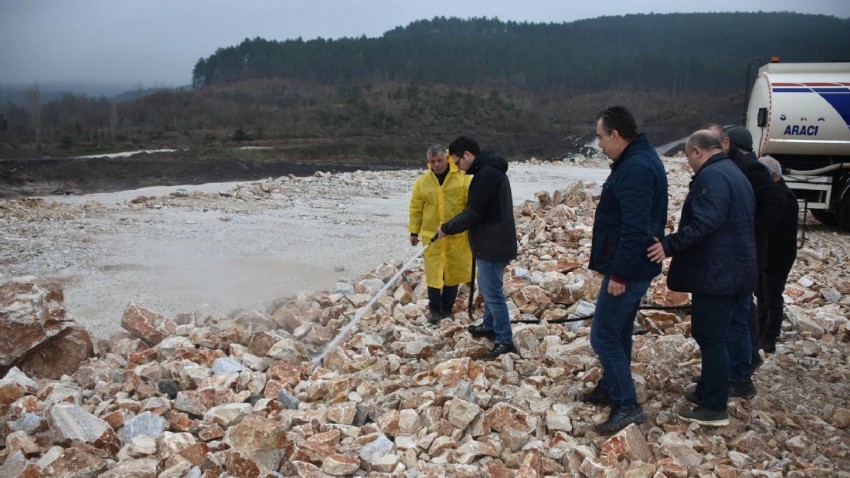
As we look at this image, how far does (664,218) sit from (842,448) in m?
1.61

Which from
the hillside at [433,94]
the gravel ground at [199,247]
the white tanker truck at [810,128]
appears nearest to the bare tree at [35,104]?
the hillside at [433,94]

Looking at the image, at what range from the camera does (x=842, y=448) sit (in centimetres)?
363

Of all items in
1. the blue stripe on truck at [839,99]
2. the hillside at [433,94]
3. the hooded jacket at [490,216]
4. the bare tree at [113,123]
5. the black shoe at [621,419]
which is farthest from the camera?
the bare tree at [113,123]

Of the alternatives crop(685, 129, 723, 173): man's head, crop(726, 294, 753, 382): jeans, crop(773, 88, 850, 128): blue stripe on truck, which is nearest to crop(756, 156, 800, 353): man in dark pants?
crop(726, 294, 753, 382): jeans

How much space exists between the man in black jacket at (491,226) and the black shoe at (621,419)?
122 cm

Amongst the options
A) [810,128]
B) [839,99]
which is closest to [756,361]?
[810,128]

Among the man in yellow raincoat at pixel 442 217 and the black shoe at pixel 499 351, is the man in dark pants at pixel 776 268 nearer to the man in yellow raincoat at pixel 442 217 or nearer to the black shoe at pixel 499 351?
the black shoe at pixel 499 351

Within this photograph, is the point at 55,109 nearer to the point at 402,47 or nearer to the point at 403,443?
the point at 402,47

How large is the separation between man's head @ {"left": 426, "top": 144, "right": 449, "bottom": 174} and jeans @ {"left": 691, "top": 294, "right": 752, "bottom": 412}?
8.13 feet

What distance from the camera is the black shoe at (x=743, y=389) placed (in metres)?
4.15

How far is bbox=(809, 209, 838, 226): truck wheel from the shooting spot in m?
11.5

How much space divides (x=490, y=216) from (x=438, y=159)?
0.92m

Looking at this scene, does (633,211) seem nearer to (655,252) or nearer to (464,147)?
(655,252)

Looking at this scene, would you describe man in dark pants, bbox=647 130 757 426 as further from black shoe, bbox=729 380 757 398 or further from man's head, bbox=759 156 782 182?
Result: man's head, bbox=759 156 782 182
